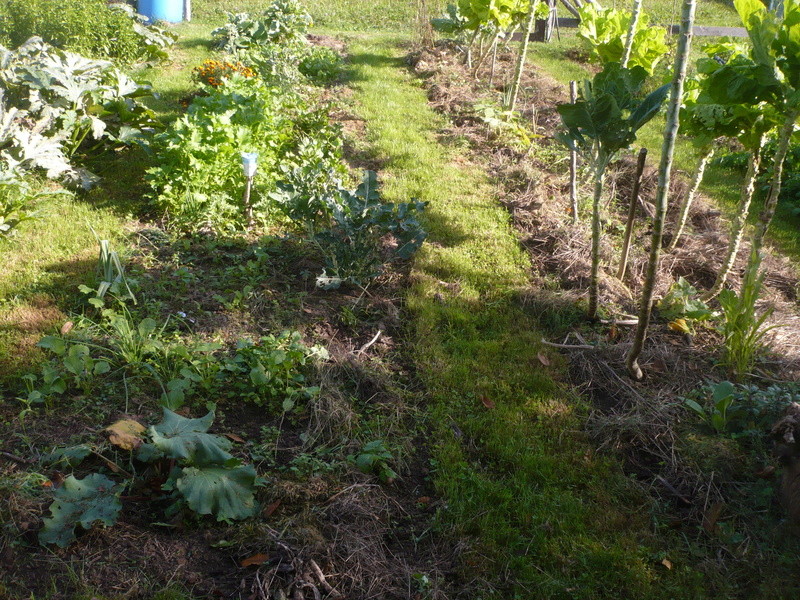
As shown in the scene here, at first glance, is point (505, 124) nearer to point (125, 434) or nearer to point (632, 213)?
point (632, 213)

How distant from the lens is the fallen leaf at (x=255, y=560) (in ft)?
8.50

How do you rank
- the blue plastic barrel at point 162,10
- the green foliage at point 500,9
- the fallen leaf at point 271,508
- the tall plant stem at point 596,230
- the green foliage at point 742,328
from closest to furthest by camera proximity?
the fallen leaf at point 271,508
the green foliage at point 742,328
the tall plant stem at point 596,230
the green foliage at point 500,9
the blue plastic barrel at point 162,10

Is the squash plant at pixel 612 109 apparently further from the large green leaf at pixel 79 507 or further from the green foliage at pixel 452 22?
the green foliage at pixel 452 22

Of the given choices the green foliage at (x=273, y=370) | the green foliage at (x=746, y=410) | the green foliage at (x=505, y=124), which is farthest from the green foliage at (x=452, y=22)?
the green foliage at (x=746, y=410)

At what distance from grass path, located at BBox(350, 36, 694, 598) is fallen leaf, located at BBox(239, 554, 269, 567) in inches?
32.6

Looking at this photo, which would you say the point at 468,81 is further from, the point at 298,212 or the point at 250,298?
the point at 250,298

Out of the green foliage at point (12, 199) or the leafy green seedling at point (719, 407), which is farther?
the green foliage at point (12, 199)

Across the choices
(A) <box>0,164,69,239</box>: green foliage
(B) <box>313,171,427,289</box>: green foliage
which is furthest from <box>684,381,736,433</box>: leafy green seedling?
(A) <box>0,164,69,239</box>: green foliage

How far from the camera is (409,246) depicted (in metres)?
4.69

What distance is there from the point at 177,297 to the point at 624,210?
14.9 ft

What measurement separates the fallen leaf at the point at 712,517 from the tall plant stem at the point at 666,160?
3.32 ft

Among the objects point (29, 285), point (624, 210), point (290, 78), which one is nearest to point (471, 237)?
point (624, 210)

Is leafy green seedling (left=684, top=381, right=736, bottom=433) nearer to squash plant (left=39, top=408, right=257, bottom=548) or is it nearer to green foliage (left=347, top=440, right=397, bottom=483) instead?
green foliage (left=347, top=440, right=397, bottom=483)

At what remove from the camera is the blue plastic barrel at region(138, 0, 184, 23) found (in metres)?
13.1
